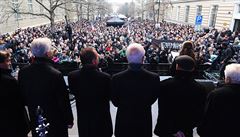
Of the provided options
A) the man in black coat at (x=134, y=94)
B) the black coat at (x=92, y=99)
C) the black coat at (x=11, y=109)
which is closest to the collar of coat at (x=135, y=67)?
the man in black coat at (x=134, y=94)

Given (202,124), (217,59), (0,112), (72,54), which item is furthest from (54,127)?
(72,54)

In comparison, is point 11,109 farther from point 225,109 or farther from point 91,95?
point 225,109

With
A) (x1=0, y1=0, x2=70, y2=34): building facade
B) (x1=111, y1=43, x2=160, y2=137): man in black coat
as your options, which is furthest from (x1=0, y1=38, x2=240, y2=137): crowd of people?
(x1=0, y1=0, x2=70, y2=34): building facade

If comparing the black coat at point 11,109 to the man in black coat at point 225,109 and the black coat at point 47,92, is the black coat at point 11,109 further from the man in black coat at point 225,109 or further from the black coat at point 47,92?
the man in black coat at point 225,109

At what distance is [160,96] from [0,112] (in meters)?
2.17

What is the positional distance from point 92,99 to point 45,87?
0.66 meters

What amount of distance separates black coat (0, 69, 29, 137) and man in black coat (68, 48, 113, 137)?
2.46 ft

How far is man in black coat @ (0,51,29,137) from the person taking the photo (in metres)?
2.99

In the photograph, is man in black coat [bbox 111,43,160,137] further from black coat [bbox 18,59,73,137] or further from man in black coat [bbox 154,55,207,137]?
black coat [bbox 18,59,73,137]

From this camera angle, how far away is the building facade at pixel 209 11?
28.0 meters

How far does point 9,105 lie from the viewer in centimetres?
305

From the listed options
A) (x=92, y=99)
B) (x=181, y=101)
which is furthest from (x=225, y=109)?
(x=92, y=99)

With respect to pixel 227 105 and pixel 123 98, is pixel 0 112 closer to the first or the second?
pixel 123 98

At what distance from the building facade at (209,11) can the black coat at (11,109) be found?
2339cm
